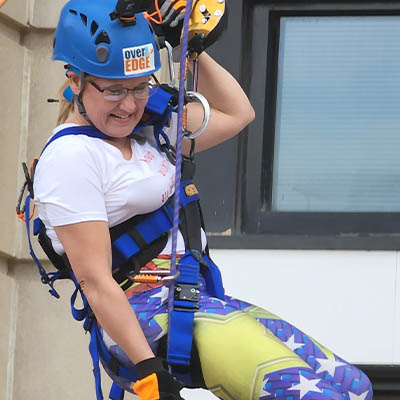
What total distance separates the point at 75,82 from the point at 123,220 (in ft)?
1.39

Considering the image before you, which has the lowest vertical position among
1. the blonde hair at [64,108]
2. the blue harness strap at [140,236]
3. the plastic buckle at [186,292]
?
the plastic buckle at [186,292]

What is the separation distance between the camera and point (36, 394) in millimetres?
6070

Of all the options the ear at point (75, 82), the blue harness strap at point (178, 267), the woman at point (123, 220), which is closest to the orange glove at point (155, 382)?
the woman at point (123, 220)

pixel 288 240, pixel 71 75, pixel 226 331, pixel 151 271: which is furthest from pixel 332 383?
pixel 288 240

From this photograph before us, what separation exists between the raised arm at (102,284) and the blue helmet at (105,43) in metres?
0.45

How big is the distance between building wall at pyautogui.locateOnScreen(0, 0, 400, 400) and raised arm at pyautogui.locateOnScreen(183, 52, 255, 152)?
1378mm

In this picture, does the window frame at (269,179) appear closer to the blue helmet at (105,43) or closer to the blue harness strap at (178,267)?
the blue harness strap at (178,267)

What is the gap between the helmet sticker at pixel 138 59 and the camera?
4.00 metres

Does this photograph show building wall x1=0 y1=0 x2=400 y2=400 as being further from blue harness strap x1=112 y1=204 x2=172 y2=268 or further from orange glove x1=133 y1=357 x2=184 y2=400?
orange glove x1=133 y1=357 x2=184 y2=400

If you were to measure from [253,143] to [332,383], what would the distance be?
224 cm

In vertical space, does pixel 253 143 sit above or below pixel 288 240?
above

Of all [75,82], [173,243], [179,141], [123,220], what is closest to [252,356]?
[173,243]

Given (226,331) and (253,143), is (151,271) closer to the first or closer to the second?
(226,331)

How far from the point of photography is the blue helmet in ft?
13.1
